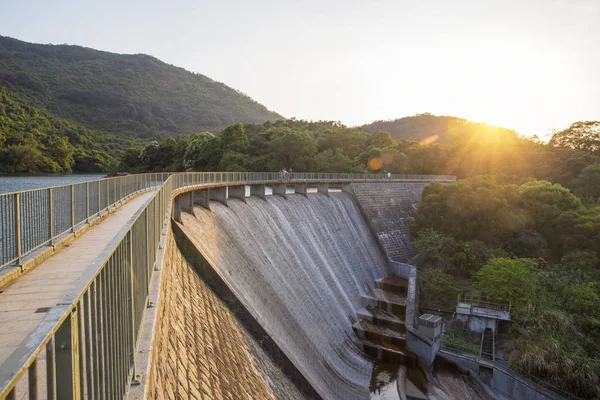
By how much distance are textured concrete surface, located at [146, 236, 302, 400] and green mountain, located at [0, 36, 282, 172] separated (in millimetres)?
27562

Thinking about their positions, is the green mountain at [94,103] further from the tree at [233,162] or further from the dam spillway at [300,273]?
the dam spillway at [300,273]

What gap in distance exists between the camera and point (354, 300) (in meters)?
27.1

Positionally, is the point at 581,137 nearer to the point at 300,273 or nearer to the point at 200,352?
the point at 300,273

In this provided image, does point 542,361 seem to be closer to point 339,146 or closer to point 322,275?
point 322,275

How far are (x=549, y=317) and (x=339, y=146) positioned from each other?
167 feet

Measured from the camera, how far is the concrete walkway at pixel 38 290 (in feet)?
13.0

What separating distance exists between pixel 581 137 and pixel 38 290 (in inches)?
3275

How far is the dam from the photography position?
2381 mm

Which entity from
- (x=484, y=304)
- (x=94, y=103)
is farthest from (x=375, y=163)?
(x=94, y=103)

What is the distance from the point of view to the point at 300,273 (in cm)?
2264

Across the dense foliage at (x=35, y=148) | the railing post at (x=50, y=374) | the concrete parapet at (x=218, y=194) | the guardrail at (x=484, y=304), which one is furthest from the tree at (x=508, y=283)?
the dense foliage at (x=35, y=148)

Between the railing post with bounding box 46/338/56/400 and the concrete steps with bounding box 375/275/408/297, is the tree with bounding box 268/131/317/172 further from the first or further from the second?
the railing post with bounding box 46/338/56/400

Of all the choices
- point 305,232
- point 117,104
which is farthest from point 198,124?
point 305,232

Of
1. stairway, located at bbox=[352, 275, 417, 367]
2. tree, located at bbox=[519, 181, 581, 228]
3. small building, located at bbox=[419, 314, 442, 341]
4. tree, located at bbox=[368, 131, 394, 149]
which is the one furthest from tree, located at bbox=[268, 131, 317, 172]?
small building, located at bbox=[419, 314, 442, 341]
